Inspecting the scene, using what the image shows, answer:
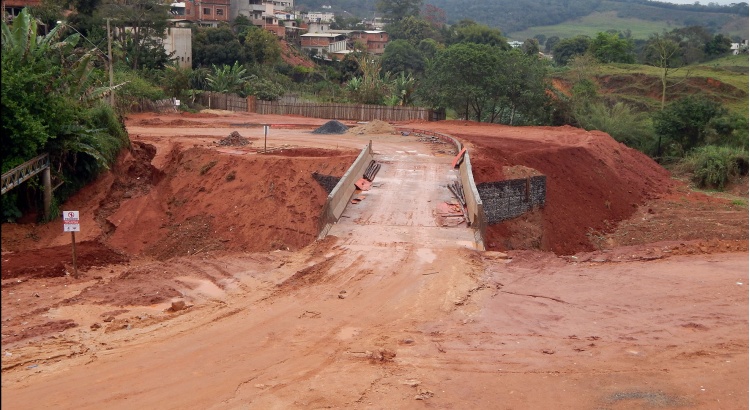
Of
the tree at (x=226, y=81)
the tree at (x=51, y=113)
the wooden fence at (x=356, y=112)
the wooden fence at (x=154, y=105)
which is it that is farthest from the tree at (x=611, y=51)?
the tree at (x=51, y=113)

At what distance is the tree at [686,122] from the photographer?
128 feet

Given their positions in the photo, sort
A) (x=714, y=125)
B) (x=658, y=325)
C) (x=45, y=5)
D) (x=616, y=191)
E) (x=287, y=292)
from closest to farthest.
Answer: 1. (x=658, y=325)
2. (x=287, y=292)
3. (x=616, y=191)
4. (x=714, y=125)
5. (x=45, y=5)

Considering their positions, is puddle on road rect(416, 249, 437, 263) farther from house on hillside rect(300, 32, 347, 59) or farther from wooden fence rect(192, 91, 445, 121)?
house on hillside rect(300, 32, 347, 59)

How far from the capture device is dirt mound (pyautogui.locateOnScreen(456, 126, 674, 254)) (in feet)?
81.5

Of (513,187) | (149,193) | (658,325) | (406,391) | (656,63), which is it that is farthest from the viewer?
(656,63)

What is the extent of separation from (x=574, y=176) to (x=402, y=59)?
58393 mm

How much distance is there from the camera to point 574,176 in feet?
97.5

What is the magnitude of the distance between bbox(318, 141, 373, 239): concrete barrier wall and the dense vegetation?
799 cm

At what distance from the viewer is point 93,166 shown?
957 inches

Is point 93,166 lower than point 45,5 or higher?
lower

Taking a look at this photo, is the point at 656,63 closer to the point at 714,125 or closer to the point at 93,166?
the point at 714,125

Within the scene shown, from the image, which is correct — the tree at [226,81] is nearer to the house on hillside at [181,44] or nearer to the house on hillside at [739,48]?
the house on hillside at [181,44]

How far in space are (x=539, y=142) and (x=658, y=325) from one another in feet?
69.2

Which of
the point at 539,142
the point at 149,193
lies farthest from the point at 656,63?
the point at 149,193
